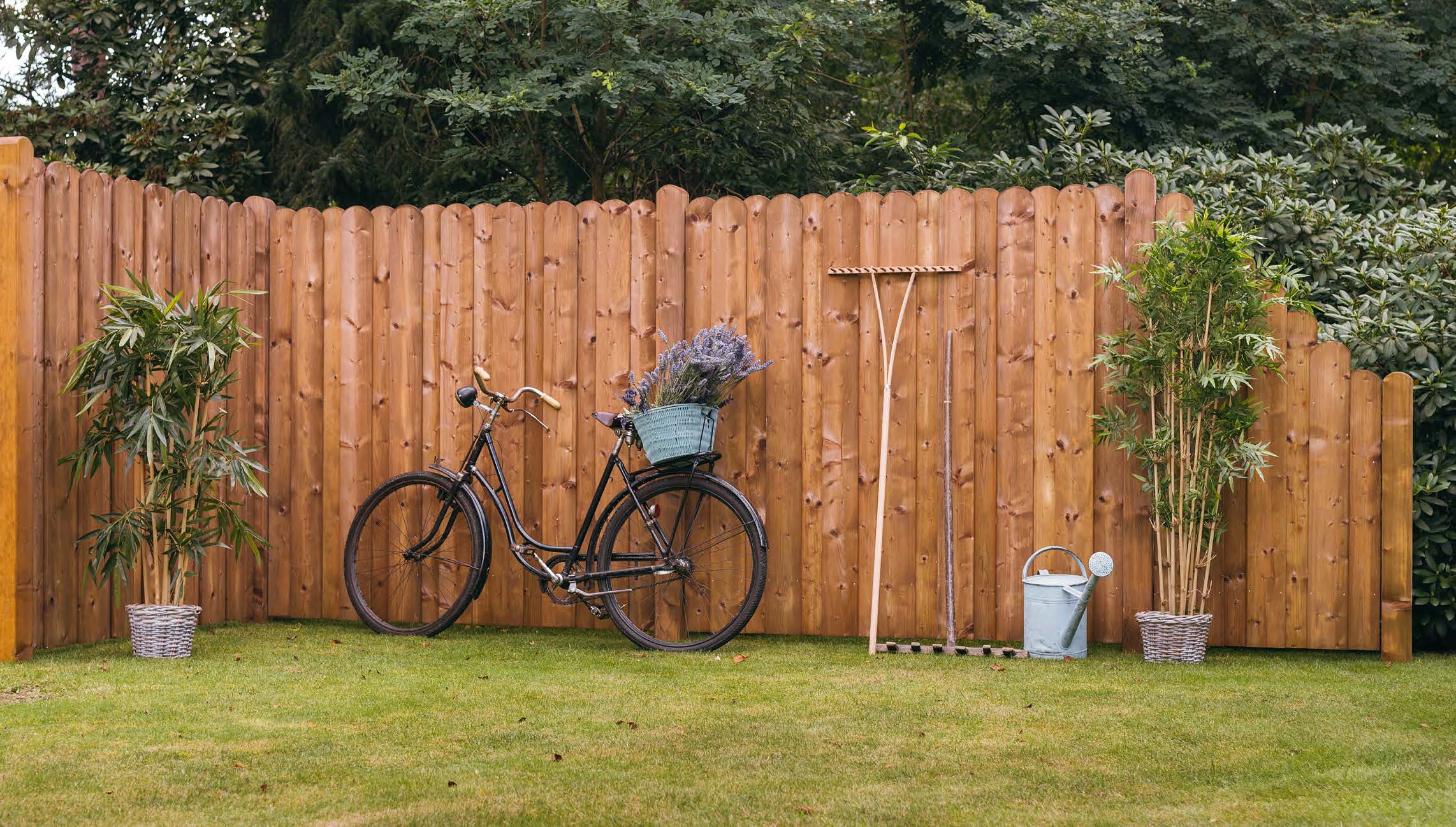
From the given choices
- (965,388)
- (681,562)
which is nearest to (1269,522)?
(965,388)

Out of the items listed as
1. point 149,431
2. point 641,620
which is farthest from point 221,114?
point 641,620

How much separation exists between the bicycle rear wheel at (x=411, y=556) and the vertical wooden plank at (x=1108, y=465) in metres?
2.44

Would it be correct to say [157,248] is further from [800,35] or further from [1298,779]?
[1298,779]

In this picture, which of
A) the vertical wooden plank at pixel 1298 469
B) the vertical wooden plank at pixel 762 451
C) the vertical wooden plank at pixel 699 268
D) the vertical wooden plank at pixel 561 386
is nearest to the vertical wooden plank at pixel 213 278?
the vertical wooden plank at pixel 561 386

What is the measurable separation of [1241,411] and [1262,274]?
498 mm

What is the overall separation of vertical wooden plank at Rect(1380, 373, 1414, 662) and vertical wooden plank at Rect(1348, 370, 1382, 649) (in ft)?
0.15

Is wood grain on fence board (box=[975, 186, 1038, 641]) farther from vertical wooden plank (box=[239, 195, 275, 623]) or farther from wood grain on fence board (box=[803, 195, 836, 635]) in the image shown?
vertical wooden plank (box=[239, 195, 275, 623])

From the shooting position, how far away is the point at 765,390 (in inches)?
205

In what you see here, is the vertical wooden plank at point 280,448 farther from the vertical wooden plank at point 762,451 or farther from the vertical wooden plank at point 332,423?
the vertical wooden plank at point 762,451

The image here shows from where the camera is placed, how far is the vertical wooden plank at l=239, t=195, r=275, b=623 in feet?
18.4

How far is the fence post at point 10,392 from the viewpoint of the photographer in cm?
437

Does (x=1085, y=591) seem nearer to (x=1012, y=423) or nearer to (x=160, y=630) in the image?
(x=1012, y=423)

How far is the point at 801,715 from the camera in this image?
3.62m

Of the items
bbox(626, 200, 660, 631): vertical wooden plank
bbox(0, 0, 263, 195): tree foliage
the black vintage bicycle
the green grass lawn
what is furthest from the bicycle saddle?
bbox(0, 0, 263, 195): tree foliage
